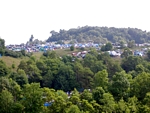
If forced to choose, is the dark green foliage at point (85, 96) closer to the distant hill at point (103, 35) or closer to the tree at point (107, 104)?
the tree at point (107, 104)

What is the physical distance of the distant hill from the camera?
71.2m

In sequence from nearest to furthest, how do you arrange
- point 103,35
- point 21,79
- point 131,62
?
1. point 21,79
2. point 131,62
3. point 103,35

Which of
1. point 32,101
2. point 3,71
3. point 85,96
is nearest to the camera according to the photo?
point 32,101

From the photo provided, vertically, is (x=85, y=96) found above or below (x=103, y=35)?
below

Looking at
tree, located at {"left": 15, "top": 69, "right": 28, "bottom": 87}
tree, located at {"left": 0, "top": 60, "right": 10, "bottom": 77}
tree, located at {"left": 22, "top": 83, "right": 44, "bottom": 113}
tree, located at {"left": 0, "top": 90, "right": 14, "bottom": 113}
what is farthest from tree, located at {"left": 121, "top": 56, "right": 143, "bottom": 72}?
tree, located at {"left": 0, "top": 90, "right": 14, "bottom": 113}

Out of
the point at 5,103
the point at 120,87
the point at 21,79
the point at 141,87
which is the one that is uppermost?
the point at 141,87

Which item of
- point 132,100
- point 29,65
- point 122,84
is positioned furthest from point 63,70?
point 132,100

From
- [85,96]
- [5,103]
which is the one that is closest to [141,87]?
[85,96]

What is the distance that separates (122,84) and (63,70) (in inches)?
473

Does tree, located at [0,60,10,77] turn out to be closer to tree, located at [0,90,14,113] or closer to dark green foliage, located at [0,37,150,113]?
dark green foliage, located at [0,37,150,113]

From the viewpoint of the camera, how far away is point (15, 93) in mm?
20812

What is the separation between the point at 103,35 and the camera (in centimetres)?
8094

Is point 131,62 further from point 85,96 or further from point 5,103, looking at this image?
point 5,103

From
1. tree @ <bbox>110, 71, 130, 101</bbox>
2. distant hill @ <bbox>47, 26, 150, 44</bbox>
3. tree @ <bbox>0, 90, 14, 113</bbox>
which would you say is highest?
distant hill @ <bbox>47, 26, 150, 44</bbox>
